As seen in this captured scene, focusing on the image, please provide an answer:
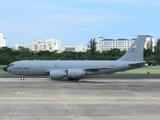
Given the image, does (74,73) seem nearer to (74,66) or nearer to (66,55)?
(74,66)

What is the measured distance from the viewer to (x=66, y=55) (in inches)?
4461

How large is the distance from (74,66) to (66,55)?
66690 mm

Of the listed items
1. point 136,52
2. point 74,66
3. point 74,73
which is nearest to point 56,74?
point 74,73

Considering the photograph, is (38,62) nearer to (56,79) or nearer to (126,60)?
(56,79)

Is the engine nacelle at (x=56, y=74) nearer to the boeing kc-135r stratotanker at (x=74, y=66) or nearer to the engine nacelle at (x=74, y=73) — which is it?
the boeing kc-135r stratotanker at (x=74, y=66)

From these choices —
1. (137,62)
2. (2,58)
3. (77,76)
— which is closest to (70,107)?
(77,76)

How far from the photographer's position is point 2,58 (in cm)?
10212

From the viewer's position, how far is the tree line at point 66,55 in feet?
346

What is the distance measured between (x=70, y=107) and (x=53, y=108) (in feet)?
3.26

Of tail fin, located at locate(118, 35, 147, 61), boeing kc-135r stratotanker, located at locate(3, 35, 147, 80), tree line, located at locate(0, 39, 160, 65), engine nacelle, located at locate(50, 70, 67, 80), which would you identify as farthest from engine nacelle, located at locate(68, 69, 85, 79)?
tree line, located at locate(0, 39, 160, 65)

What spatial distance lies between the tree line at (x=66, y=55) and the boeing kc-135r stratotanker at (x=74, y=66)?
5361 centimetres

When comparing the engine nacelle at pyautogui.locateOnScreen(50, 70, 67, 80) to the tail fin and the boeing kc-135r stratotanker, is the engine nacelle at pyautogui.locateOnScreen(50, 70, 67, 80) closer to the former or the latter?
the boeing kc-135r stratotanker

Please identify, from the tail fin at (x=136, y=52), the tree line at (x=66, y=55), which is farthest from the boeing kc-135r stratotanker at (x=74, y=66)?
the tree line at (x=66, y=55)

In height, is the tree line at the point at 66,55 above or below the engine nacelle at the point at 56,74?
above
